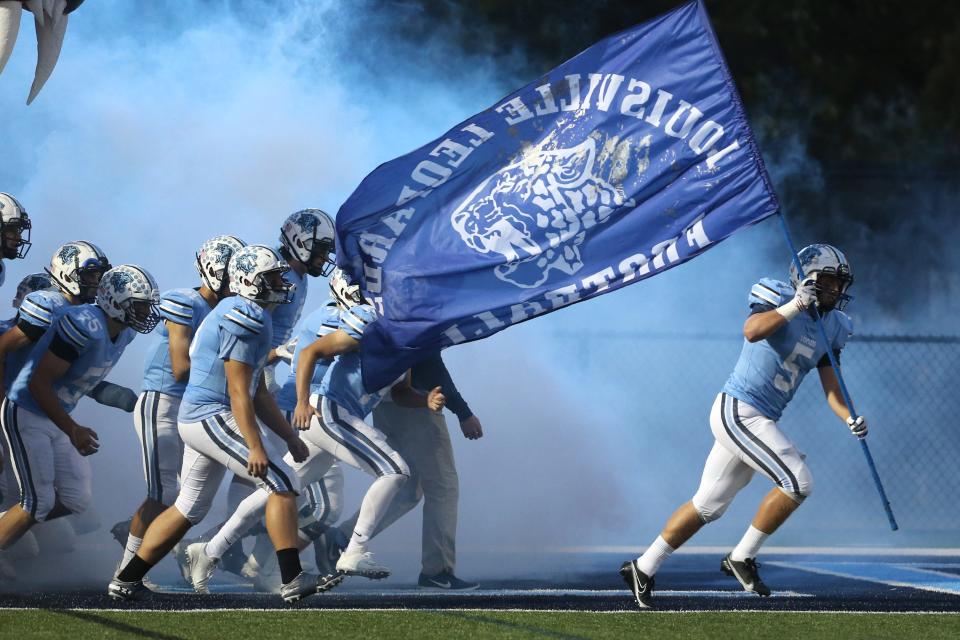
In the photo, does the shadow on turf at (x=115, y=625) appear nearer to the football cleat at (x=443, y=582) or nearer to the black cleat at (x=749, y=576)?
the football cleat at (x=443, y=582)

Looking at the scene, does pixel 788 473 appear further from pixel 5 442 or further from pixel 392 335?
pixel 5 442

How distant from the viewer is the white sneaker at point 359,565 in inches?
325

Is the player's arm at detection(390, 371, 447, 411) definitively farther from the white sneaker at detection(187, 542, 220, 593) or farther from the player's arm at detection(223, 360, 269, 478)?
the player's arm at detection(223, 360, 269, 478)

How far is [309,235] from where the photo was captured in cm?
937

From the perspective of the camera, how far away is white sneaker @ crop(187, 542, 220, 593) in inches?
326

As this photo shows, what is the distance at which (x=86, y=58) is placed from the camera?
13.1 meters

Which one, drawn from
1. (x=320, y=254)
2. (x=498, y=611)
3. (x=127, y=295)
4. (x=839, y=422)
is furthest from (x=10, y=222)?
(x=839, y=422)

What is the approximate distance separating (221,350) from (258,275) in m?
0.40

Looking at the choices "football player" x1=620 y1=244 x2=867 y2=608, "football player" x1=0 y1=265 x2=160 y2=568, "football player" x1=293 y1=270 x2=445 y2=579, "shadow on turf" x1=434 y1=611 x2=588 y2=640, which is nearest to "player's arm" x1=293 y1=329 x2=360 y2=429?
"football player" x1=293 y1=270 x2=445 y2=579

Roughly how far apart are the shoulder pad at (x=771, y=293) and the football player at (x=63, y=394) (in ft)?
9.67

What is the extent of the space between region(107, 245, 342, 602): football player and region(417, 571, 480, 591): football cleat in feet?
Result: 4.27

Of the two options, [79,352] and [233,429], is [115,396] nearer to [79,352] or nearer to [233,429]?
[79,352]

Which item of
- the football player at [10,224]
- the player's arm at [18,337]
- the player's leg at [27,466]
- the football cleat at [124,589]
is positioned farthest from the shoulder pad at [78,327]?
the football cleat at [124,589]

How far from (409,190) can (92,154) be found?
5209mm
